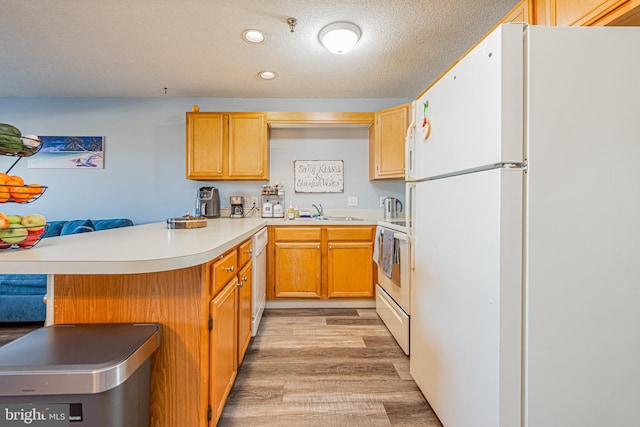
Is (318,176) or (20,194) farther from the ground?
(318,176)

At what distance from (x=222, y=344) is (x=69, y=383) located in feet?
1.93

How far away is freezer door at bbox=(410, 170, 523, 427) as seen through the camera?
Result: 0.91 metres

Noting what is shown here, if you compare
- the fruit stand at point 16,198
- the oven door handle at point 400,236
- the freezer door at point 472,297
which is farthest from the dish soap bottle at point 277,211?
the fruit stand at point 16,198

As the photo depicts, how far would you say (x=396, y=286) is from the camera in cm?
217

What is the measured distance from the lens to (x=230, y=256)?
1376 millimetres

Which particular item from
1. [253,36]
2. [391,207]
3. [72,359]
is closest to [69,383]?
[72,359]

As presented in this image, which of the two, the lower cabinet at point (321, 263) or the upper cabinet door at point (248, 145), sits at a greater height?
the upper cabinet door at point (248, 145)

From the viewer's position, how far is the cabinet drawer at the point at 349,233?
2836 millimetres

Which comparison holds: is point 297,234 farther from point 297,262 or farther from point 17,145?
point 17,145

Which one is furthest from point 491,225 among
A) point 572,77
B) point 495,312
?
point 572,77

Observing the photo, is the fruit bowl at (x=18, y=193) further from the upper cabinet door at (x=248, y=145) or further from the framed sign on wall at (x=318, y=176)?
the framed sign on wall at (x=318, y=176)

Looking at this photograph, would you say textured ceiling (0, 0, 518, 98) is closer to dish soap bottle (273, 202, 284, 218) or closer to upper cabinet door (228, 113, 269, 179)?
upper cabinet door (228, 113, 269, 179)

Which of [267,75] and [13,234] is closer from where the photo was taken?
[13,234]

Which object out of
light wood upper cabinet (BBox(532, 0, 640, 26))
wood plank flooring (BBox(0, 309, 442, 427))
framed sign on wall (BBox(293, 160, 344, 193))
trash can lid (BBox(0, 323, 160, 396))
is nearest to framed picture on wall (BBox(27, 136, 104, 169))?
wood plank flooring (BBox(0, 309, 442, 427))
